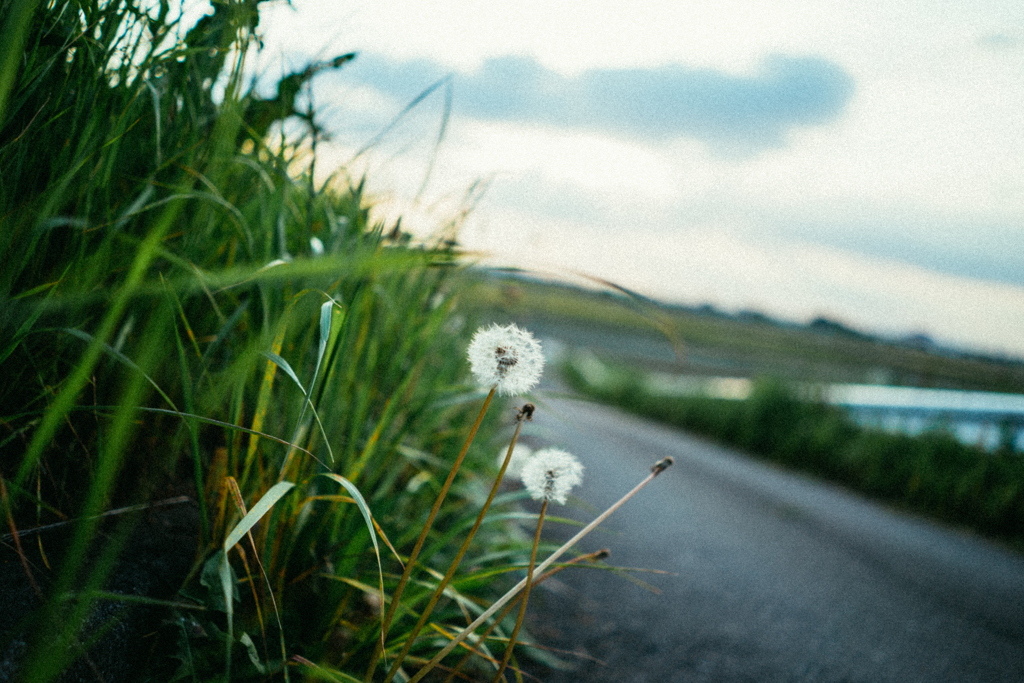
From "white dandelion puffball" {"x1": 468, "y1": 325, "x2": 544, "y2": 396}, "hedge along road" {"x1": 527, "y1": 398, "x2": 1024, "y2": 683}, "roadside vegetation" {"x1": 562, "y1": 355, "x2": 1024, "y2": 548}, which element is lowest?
"hedge along road" {"x1": 527, "y1": 398, "x2": 1024, "y2": 683}

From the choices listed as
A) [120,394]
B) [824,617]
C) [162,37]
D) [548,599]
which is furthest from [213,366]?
[824,617]

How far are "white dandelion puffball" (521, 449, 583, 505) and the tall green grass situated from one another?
0.20 meters

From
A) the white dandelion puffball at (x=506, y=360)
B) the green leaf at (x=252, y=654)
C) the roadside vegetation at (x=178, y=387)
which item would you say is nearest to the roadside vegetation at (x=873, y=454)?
the roadside vegetation at (x=178, y=387)

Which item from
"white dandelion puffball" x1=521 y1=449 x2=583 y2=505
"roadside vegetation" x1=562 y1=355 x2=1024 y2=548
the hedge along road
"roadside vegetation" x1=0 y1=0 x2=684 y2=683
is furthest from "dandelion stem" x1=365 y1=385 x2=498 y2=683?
"roadside vegetation" x1=562 y1=355 x2=1024 y2=548

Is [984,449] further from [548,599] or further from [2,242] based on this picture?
[2,242]

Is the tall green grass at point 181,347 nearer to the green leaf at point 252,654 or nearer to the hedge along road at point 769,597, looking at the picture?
the green leaf at point 252,654

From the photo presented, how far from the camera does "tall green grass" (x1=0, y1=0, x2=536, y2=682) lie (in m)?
0.64

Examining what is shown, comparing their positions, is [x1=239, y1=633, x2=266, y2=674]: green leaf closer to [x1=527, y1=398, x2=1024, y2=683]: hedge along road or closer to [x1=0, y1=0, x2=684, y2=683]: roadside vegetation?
[x1=0, y1=0, x2=684, y2=683]: roadside vegetation

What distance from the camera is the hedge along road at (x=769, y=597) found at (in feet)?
4.45

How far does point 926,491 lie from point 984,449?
25.2 inches

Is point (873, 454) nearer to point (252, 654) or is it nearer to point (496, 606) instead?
point (496, 606)

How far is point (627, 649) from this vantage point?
1.31 metres

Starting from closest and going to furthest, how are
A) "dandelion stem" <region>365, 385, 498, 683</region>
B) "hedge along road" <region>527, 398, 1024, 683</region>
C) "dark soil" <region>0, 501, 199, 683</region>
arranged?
"dandelion stem" <region>365, 385, 498, 683</region> < "dark soil" <region>0, 501, 199, 683</region> < "hedge along road" <region>527, 398, 1024, 683</region>

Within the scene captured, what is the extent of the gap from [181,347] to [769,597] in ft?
6.39
